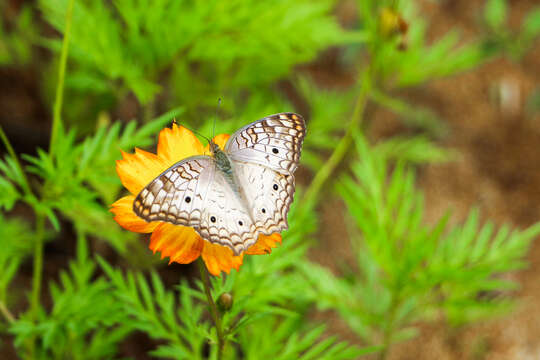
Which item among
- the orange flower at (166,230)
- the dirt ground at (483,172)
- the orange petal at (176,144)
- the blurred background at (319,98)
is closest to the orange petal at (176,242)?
the orange flower at (166,230)

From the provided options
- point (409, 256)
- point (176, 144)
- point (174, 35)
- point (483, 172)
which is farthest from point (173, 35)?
point (483, 172)

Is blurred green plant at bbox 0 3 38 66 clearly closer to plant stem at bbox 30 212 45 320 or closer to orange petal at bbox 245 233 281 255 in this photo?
plant stem at bbox 30 212 45 320

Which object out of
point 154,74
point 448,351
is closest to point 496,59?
point 448,351

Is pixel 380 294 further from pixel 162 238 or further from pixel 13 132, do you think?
pixel 13 132

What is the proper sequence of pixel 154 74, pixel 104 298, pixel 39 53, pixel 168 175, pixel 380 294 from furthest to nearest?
pixel 39 53 → pixel 380 294 → pixel 154 74 → pixel 104 298 → pixel 168 175

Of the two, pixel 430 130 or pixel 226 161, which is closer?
pixel 226 161

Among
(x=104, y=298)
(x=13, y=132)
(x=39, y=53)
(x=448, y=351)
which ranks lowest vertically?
(x=104, y=298)

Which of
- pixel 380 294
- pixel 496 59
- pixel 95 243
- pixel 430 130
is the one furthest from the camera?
pixel 496 59

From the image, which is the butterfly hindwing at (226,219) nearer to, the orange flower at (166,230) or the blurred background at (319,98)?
the orange flower at (166,230)
